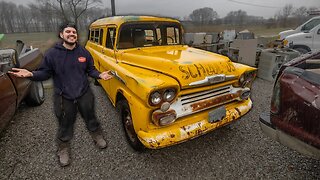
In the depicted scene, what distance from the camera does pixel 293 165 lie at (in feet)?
8.59

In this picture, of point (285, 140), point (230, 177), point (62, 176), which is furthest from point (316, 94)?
point (62, 176)

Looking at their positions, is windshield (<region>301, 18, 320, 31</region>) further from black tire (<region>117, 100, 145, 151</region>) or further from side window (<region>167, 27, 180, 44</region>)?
black tire (<region>117, 100, 145, 151</region>)

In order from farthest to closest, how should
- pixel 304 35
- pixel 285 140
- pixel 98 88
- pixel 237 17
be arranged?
pixel 237 17 → pixel 304 35 → pixel 98 88 → pixel 285 140

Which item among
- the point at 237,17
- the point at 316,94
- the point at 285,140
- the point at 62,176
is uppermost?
the point at 237,17

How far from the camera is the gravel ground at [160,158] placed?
8.27 feet

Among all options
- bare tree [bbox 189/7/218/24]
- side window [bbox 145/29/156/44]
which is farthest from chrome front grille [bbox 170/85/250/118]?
bare tree [bbox 189/7/218/24]

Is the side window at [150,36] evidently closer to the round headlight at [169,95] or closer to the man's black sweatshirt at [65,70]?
the man's black sweatshirt at [65,70]

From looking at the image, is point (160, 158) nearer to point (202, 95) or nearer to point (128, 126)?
point (128, 126)

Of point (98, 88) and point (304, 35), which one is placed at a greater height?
point (304, 35)

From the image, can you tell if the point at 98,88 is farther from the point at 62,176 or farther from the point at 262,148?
the point at 262,148

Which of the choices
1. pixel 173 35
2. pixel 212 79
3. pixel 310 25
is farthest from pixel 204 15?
pixel 212 79

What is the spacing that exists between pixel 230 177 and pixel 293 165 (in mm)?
860

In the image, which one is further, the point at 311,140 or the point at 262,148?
the point at 262,148

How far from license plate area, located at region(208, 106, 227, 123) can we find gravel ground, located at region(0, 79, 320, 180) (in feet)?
1.77
